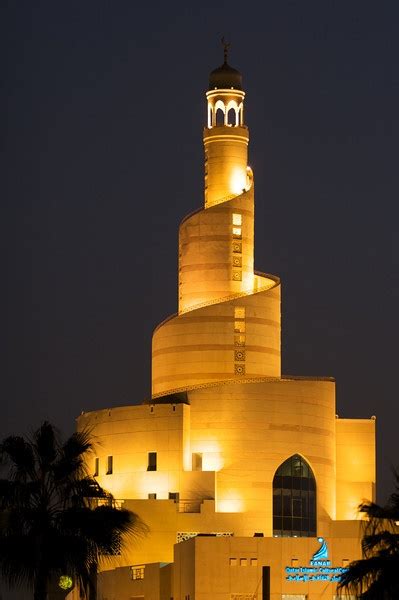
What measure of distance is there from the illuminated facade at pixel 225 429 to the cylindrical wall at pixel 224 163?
0.17 feet

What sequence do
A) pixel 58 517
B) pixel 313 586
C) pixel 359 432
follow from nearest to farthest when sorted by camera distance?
pixel 58 517
pixel 313 586
pixel 359 432

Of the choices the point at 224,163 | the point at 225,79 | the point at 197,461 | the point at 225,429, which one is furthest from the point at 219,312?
the point at 225,79

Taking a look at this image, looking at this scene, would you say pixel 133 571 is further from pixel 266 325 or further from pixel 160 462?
pixel 266 325

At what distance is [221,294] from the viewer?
10069cm

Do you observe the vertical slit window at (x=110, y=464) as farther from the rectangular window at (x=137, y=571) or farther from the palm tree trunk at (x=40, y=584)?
the palm tree trunk at (x=40, y=584)

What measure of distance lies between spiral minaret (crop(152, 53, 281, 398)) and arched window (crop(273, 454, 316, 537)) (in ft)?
16.8

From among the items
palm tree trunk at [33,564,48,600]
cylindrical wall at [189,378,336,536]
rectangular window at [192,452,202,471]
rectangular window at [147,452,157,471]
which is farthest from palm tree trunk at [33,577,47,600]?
rectangular window at [192,452,202,471]

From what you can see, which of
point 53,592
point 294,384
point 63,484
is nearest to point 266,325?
point 294,384

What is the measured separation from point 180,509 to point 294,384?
27.6 feet

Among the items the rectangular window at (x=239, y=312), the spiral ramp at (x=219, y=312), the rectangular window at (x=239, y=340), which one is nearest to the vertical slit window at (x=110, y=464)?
the spiral ramp at (x=219, y=312)

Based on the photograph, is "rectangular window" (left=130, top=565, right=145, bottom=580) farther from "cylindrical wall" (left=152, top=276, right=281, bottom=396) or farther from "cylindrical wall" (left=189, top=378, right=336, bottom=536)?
"cylindrical wall" (left=152, top=276, right=281, bottom=396)

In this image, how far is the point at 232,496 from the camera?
318 ft

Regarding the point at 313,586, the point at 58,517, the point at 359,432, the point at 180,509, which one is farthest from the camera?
the point at 359,432

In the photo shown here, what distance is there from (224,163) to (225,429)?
1396cm
